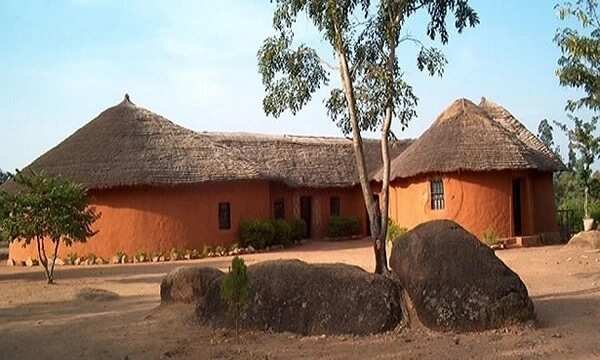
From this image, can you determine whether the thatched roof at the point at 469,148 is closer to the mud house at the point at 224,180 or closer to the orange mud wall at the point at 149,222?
the mud house at the point at 224,180

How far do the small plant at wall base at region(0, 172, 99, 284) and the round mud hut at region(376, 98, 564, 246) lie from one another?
38.9 feet

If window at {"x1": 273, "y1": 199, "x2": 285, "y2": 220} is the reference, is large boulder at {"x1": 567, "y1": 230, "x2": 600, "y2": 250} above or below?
below

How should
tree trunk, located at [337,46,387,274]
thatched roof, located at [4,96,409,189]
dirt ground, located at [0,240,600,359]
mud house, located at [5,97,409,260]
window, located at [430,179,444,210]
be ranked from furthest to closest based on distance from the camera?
window, located at [430,179,444,210] → thatched roof, located at [4,96,409,189] → mud house, located at [5,97,409,260] → tree trunk, located at [337,46,387,274] → dirt ground, located at [0,240,600,359]

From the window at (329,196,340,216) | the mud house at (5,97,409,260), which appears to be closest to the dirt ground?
the mud house at (5,97,409,260)

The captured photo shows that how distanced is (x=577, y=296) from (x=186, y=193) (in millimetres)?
14904

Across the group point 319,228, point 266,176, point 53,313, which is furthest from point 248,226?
point 53,313

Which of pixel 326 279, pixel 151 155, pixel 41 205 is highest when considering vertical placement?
pixel 151 155

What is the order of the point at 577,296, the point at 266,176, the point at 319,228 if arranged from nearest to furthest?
1. the point at 577,296
2. the point at 266,176
3. the point at 319,228

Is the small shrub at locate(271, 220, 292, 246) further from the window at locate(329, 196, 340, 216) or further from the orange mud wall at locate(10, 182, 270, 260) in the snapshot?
the window at locate(329, 196, 340, 216)

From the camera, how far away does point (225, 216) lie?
24.3 m

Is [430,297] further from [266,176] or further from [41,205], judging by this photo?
[266,176]

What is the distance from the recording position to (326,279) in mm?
8719

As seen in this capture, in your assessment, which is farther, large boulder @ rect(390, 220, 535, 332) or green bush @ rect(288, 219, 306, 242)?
green bush @ rect(288, 219, 306, 242)

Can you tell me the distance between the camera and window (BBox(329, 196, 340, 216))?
99.2ft
